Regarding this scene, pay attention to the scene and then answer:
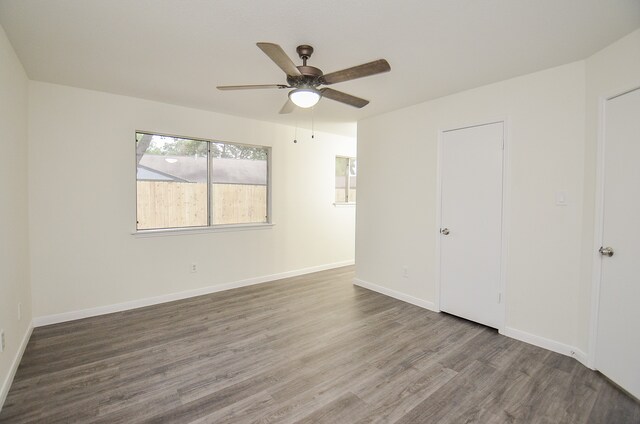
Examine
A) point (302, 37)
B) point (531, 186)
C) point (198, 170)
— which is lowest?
point (531, 186)

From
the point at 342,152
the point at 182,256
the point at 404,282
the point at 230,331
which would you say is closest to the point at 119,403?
the point at 230,331

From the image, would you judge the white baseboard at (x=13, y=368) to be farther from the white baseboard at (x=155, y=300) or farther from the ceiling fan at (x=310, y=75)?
the ceiling fan at (x=310, y=75)

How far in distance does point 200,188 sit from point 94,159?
120 centimetres

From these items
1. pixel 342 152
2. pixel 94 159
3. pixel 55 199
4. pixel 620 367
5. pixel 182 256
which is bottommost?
pixel 620 367

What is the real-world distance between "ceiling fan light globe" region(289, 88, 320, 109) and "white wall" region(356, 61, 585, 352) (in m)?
1.88

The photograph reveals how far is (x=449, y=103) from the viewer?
3.35 metres

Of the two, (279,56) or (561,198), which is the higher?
(279,56)

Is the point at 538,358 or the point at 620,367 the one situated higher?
the point at 620,367

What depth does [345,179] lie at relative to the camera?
5855 millimetres

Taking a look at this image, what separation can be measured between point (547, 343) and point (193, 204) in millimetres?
4182

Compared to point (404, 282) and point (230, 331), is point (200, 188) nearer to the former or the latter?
point (230, 331)

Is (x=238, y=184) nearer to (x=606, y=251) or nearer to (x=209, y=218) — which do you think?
(x=209, y=218)

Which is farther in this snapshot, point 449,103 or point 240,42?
point 449,103

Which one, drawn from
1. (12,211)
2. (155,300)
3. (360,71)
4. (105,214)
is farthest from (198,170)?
(360,71)
